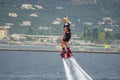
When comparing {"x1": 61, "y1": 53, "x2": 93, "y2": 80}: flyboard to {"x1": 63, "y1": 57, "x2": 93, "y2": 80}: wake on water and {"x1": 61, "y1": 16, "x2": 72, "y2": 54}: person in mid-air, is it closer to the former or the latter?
{"x1": 63, "y1": 57, "x2": 93, "y2": 80}: wake on water

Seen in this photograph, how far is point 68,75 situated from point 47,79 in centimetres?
5902

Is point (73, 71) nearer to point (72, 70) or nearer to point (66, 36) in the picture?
point (72, 70)

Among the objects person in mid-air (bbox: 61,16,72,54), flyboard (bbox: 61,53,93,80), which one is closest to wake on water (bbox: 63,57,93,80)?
flyboard (bbox: 61,53,93,80)

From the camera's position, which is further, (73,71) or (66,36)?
(66,36)

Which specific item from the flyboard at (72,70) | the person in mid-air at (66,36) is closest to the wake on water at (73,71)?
the flyboard at (72,70)

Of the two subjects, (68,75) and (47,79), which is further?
(47,79)

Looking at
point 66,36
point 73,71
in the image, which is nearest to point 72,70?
point 73,71

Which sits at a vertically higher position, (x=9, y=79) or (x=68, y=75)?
(x=68, y=75)

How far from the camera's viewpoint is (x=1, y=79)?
82.9 m

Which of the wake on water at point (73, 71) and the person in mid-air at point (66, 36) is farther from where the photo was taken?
the person in mid-air at point (66, 36)

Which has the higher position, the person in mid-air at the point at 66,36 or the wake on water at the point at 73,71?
the person in mid-air at the point at 66,36

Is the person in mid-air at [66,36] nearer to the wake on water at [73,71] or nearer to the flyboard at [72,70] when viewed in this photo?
the flyboard at [72,70]

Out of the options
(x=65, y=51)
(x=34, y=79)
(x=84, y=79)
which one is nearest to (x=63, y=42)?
(x=65, y=51)

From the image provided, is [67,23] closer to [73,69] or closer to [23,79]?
[73,69]
